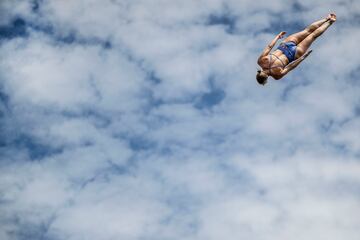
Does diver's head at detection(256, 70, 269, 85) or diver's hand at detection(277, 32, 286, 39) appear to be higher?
diver's hand at detection(277, 32, 286, 39)

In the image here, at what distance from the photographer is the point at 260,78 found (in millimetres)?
17016

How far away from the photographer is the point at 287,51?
58.3 ft

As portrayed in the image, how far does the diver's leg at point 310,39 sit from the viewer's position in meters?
17.5

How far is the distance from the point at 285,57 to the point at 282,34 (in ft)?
3.20

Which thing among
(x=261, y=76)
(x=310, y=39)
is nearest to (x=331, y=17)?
(x=310, y=39)

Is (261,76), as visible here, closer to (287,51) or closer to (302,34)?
(287,51)

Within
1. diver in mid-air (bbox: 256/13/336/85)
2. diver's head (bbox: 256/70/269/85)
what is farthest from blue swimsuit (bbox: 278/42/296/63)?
diver's head (bbox: 256/70/269/85)

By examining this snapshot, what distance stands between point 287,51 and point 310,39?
1001 mm

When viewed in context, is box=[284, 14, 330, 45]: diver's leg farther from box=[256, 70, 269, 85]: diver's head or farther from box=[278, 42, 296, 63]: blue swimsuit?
box=[256, 70, 269, 85]: diver's head

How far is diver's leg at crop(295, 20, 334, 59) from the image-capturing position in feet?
57.3

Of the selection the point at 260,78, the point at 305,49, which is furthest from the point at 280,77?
the point at 305,49

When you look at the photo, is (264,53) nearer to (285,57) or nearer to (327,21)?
(285,57)

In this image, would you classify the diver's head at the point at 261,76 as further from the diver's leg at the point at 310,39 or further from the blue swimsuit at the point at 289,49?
→ the diver's leg at the point at 310,39

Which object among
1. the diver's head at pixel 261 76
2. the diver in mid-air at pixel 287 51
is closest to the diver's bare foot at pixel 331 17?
the diver in mid-air at pixel 287 51
